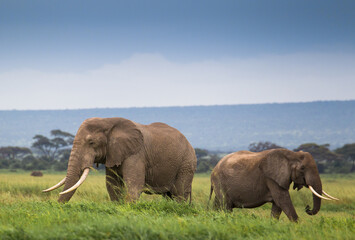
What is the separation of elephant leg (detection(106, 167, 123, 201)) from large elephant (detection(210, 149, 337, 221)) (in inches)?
81.2

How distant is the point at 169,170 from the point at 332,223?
389 cm

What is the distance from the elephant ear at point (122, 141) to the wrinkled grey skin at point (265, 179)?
1.98 meters

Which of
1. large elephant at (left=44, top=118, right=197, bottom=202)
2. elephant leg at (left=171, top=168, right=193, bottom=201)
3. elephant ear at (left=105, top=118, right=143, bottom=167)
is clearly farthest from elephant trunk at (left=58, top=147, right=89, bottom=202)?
elephant leg at (left=171, top=168, right=193, bottom=201)

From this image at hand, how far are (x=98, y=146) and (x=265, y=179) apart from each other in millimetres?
3243

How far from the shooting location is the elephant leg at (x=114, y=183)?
37.5ft

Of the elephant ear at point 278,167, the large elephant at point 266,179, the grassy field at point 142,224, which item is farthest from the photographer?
the elephant ear at point 278,167

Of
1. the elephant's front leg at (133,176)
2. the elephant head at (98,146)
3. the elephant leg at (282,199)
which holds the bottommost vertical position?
the elephant leg at (282,199)

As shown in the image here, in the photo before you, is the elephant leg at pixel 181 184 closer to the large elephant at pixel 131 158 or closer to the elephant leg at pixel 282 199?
the large elephant at pixel 131 158

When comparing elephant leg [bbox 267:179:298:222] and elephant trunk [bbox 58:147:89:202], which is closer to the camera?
elephant trunk [bbox 58:147:89:202]

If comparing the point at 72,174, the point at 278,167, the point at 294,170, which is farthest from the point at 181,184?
the point at 72,174

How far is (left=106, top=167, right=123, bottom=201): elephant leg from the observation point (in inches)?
450

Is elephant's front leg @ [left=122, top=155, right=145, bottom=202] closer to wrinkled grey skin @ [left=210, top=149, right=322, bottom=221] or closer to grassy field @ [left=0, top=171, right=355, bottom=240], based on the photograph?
grassy field @ [left=0, top=171, right=355, bottom=240]

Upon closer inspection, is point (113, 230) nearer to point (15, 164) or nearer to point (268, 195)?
point (268, 195)

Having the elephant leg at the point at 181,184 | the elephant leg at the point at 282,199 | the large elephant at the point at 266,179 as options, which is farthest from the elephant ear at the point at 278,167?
the elephant leg at the point at 181,184
